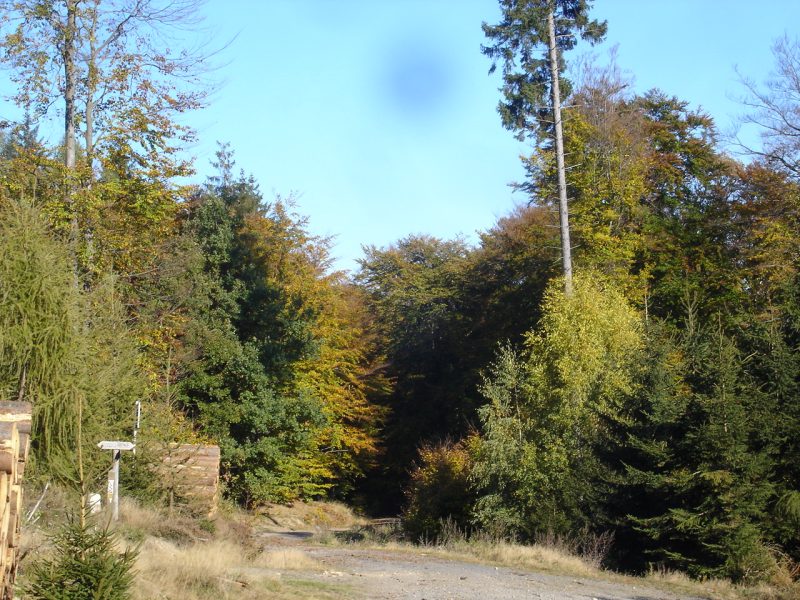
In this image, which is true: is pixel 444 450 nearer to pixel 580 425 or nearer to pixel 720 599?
pixel 580 425

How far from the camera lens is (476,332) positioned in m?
51.5

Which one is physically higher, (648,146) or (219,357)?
(648,146)

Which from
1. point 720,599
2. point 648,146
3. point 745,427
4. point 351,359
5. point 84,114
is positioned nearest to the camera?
point 720,599

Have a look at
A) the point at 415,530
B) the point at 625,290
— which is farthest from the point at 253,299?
the point at 625,290

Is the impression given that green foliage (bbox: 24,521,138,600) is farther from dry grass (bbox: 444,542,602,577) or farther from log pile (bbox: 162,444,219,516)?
dry grass (bbox: 444,542,602,577)

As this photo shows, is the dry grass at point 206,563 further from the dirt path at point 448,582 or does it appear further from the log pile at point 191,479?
the log pile at point 191,479

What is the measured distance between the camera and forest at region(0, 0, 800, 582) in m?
19.4

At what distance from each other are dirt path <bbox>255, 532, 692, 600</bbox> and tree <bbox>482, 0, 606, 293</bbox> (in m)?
16.3

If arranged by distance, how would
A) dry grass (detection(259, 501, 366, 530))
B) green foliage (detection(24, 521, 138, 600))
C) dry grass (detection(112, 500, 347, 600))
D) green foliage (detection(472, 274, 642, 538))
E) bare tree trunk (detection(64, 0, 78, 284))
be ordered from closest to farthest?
green foliage (detection(24, 521, 138, 600))
dry grass (detection(112, 500, 347, 600))
bare tree trunk (detection(64, 0, 78, 284))
green foliage (detection(472, 274, 642, 538))
dry grass (detection(259, 501, 366, 530))

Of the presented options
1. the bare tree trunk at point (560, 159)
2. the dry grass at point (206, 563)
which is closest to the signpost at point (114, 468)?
the dry grass at point (206, 563)

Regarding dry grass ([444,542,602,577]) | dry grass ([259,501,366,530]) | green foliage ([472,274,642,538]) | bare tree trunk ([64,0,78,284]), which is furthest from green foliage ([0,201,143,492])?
dry grass ([259,501,366,530])

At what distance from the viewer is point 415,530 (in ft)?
102

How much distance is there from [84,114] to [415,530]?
1805cm

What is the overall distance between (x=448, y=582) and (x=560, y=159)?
20.8 metres
